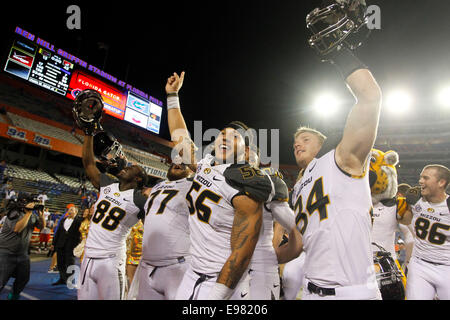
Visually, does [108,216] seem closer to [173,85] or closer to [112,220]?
[112,220]

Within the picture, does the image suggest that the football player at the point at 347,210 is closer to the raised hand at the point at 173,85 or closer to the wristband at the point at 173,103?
the wristband at the point at 173,103

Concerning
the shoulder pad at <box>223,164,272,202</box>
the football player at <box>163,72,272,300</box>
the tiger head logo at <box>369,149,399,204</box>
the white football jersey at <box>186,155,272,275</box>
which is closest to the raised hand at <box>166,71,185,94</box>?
the football player at <box>163,72,272,300</box>

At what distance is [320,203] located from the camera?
1863mm

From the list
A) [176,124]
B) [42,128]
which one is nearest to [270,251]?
[176,124]

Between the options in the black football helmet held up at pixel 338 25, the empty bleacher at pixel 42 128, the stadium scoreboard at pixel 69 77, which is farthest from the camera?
the empty bleacher at pixel 42 128

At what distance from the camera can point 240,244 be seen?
2049 mm

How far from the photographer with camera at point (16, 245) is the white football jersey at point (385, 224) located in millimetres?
5819

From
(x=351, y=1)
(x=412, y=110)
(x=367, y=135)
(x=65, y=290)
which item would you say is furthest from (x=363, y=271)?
(x=412, y=110)

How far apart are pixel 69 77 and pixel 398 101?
20831 mm

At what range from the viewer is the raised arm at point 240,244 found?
6.34 ft

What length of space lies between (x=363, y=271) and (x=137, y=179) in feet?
11.5

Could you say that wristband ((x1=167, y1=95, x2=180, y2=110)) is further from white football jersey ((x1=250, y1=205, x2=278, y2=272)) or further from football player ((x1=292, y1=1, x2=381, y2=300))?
football player ((x1=292, y1=1, x2=381, y2=300))

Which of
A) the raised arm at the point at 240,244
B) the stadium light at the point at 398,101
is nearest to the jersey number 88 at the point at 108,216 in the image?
the raised arm at the point at 240,244
